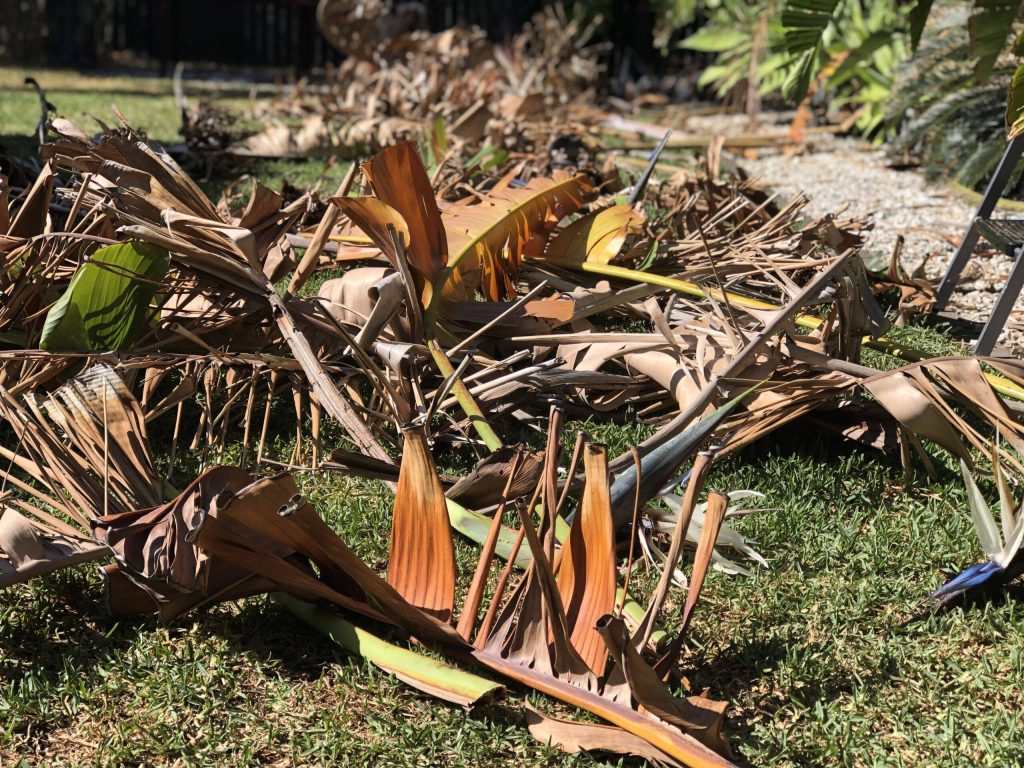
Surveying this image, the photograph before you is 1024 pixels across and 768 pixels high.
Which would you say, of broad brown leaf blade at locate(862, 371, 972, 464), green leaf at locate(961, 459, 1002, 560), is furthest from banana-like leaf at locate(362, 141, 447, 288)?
green leaf at locate(961, 459, 1002, 560)

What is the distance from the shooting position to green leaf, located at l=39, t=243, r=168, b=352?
8.38 feet

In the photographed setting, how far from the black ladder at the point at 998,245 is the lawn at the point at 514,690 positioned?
1190 millimetres

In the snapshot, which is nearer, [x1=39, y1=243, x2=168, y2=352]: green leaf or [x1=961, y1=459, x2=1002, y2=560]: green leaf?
[x1=961, y1=459, x2=1002, y2=560]: green leaf

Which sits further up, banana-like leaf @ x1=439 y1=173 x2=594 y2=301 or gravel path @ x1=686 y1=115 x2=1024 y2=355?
banana-like leaf @ x1=439 y1=173 x2=594 y2=301

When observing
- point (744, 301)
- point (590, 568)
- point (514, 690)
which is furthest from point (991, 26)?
point (514, 690)

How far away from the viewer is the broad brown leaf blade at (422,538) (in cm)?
192

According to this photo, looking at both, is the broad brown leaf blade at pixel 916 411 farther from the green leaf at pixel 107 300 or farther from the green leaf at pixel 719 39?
the green leaf at pixel 719 39

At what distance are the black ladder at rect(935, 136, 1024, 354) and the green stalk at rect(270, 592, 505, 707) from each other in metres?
2.38

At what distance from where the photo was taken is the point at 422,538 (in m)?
1.95

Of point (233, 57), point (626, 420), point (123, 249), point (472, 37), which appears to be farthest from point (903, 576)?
point (233, 57)

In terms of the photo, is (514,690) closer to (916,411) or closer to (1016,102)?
(916,411)

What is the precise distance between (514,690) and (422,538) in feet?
1.10

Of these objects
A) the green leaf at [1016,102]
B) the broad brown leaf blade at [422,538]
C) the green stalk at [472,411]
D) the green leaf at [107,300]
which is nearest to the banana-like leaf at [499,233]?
the green stalk at [472,411]

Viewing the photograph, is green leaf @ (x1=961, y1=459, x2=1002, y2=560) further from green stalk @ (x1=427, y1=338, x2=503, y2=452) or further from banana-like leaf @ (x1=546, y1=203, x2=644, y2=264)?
banana-like leaf @ (x1=546, y1=203, x2=644, y2=264)
